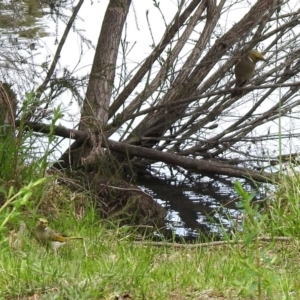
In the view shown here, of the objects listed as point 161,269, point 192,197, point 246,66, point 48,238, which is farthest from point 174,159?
point 161,269

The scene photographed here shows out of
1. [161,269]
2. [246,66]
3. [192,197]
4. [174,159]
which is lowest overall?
[161,269]

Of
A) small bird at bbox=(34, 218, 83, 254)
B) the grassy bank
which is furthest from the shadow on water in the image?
small bird at bbox=(34, 218, 83, 254)

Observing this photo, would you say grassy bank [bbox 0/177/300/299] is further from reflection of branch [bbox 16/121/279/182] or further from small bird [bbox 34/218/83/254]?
reflection of branch [bbox 16/121/279/182]

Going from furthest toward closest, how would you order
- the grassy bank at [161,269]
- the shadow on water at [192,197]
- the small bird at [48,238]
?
the shadow on water at [192,197] → the small bird at [48,238] → the grassy bank at [161,269]

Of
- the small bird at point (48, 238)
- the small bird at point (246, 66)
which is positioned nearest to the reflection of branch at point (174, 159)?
the small bird at point (246, 66)

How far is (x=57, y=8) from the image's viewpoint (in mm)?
7906

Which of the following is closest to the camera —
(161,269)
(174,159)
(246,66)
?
(161,269)

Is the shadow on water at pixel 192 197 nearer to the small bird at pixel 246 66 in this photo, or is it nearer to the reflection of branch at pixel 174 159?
the reflection of branch at pixel 174 159

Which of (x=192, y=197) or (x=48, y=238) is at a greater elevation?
(x=192, y=197)

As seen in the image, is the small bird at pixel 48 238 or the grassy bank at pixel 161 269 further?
the small bird at pixel 48 238

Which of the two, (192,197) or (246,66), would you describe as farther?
(192,197)

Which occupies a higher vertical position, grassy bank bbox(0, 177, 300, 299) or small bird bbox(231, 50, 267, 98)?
small bird bbox(231, 50, 267, 98)

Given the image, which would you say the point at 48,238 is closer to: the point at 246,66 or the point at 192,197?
the point at 246,66

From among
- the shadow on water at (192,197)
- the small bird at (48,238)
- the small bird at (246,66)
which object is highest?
the small bird at (246,66)
